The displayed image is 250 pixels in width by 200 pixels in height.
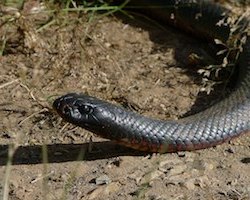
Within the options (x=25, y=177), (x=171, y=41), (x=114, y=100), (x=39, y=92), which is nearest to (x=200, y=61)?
(x=171, y=41)

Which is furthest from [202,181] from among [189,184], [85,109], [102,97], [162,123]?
[102,97]

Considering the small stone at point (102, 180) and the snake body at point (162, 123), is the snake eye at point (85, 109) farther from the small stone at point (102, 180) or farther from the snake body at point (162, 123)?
the small stone at point (102, 180)

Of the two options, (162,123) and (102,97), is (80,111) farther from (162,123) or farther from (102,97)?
(102,97)

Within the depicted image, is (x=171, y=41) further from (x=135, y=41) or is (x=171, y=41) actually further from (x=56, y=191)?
(x=56, y=191)

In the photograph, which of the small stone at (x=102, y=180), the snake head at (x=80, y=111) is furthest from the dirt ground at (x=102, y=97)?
the snake head at (x=80, y=111)

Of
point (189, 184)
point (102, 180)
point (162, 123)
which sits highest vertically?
point (162, 123)
